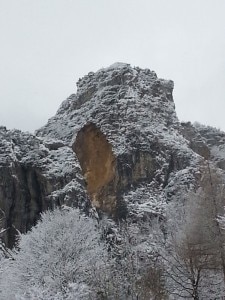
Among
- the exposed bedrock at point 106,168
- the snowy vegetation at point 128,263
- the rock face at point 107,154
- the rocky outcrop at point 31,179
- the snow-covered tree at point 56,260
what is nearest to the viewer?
the snowy vegetation at point 128,263

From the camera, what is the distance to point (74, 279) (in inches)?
1096

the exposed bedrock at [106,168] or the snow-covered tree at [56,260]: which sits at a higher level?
the exposed bedrock at [106,168]

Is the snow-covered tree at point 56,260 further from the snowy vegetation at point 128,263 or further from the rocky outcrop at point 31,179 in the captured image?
the rocky outcrop at point 31,179

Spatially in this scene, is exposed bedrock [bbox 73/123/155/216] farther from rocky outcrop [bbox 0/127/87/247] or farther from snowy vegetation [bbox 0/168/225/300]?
snowy vegetation [bbox 0/168/225/300]

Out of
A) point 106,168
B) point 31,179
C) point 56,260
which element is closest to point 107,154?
point 106,168

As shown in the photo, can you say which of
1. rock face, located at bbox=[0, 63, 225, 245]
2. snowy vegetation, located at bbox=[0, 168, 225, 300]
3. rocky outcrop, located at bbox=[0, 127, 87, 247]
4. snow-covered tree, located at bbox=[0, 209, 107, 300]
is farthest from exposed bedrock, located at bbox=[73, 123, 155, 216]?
snow-covered tree, located at bbox=[0, 209, 107, 300]

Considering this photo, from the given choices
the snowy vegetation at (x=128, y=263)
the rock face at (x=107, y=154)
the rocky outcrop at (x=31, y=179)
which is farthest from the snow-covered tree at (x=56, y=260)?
the rocky outcrop at (x=31, y=179)

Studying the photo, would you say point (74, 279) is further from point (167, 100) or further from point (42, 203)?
point (167, 100)

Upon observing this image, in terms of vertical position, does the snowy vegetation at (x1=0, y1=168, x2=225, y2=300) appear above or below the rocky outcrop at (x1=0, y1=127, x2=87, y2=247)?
below

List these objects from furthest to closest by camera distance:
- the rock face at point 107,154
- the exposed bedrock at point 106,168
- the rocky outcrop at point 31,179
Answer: the exposed bedrock at point 106,168, the rock face at point 107,154, the rocky outcrop at point 31,179

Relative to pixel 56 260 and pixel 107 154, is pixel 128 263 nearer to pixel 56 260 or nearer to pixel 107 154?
pixel 56 260

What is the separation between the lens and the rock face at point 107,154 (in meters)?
55.2

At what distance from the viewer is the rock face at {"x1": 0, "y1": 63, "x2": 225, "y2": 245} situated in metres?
55.2

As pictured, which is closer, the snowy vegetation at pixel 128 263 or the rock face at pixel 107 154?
the snowy vegetation at pixel 128 263
